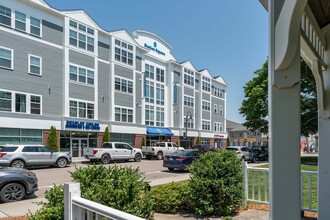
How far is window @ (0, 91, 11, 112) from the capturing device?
2372cm

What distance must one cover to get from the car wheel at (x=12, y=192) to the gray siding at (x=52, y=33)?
20594 millimetres

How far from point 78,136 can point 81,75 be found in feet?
20.3

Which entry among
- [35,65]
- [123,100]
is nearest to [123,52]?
[123,100]

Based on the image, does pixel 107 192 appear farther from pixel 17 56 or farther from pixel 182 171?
pixel 17 56

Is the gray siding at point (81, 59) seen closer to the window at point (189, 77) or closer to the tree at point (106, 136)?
the tree at point (106, 136)

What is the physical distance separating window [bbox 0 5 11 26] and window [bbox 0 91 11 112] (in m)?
5.76

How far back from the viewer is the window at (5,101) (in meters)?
23.7

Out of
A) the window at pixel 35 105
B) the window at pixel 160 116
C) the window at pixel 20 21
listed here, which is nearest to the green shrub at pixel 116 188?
the window at pixel 35 105

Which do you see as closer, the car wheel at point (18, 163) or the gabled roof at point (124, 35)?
the car wheel at point (18, 163)

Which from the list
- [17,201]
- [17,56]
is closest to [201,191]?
[17,201]

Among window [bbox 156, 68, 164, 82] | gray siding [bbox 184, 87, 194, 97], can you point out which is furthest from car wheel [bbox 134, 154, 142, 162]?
gray siding [bbox 184, 87, 194, 97]

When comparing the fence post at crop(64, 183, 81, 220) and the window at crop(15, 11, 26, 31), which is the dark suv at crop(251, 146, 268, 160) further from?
the fence post at crop(64, 183, 81, 220)

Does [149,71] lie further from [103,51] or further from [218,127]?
[218,127]

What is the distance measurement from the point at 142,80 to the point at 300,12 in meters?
36.8
